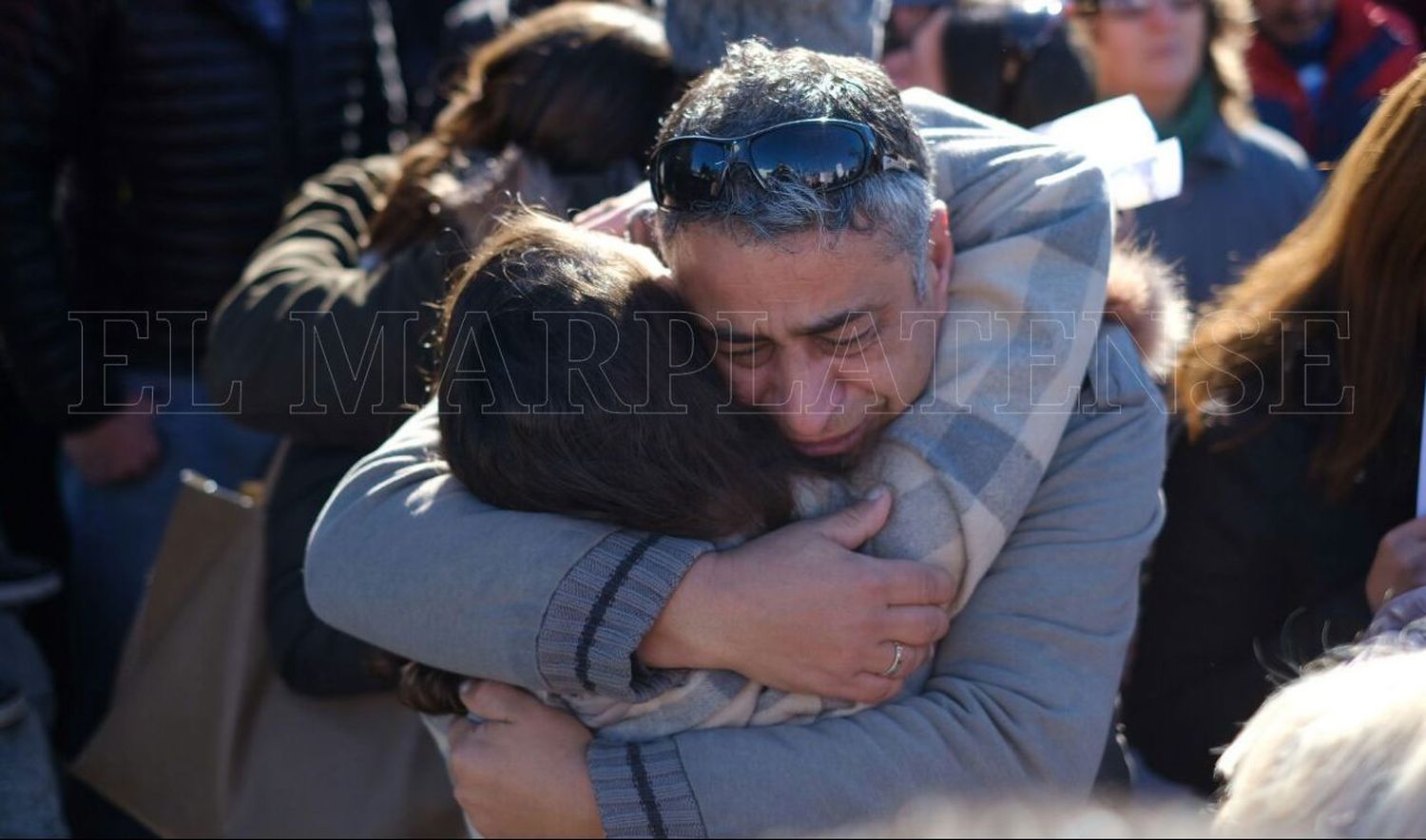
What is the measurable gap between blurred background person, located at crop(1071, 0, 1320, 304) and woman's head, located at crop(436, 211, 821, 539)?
195 cm

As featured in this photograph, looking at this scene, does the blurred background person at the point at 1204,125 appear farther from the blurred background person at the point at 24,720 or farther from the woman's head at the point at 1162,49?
the blurred background person at the point at 24,720

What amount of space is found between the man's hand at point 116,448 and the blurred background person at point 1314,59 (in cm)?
334

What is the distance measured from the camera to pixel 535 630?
1751 mm

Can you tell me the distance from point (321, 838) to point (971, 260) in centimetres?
140

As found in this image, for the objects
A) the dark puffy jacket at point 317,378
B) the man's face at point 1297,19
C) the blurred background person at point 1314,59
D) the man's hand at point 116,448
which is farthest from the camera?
the man's face at point 1297,19

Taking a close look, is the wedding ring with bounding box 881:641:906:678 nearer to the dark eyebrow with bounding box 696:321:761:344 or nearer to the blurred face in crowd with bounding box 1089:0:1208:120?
the dark eyebrow with bounding box 696:321:761:344

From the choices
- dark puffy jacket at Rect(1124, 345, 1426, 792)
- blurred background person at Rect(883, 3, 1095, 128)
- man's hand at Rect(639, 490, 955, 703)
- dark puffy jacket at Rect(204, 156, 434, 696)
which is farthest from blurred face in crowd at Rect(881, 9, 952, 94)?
man's hand at Rect(639, 490, 955, 703)

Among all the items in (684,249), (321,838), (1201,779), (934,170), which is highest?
(934,170)

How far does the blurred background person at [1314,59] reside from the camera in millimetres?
4340

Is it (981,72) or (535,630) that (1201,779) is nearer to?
(535,630)

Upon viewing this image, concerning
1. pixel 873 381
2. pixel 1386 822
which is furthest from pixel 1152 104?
pixel 1386 822

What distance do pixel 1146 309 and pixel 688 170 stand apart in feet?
2.35

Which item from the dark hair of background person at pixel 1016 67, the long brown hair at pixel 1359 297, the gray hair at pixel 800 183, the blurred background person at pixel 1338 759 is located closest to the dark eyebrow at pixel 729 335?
the gray hair at pixel 800 183

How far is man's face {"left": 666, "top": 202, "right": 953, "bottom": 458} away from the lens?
75.8 inches
